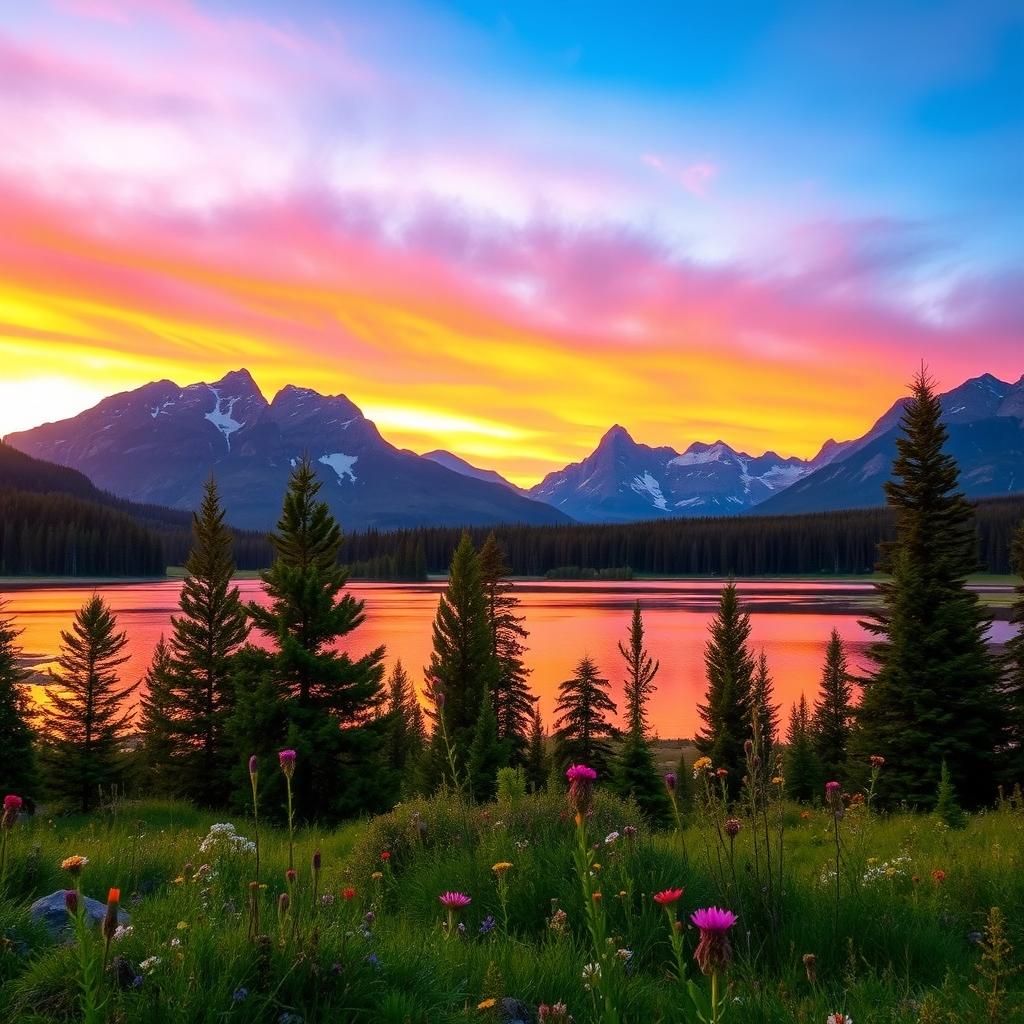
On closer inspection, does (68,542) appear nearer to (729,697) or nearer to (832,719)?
(729,697)

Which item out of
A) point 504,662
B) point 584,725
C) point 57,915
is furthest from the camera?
point 504,662

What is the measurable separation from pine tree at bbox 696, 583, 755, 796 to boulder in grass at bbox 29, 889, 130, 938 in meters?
28.1

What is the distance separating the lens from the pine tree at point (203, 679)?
27328 mm

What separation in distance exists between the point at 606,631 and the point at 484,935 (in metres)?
70.8

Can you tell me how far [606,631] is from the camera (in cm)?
7550

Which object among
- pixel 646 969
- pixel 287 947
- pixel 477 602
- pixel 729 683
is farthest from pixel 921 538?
pixel 287 947

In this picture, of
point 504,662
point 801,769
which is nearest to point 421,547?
point 504,662

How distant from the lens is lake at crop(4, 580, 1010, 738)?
49319 millimetres

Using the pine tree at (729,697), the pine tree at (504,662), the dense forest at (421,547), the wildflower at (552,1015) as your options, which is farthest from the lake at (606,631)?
the dense forest at (421,547)

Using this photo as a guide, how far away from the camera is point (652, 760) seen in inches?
1038

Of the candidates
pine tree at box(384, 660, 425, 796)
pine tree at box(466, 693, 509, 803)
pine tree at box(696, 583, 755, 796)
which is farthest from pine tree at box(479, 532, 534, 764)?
pine tree at box(696, 583, 755, 796)

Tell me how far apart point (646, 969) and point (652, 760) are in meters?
22.3

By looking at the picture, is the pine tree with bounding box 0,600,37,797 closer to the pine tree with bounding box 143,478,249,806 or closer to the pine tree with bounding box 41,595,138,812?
the pine tree with bounding box 41,595,138,812

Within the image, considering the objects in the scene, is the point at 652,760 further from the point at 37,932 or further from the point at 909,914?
the point at 37,932
